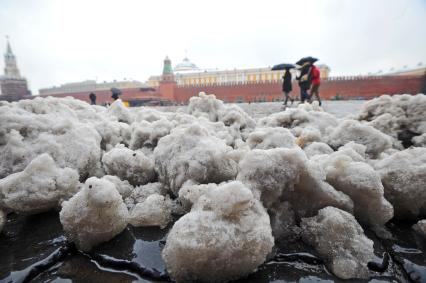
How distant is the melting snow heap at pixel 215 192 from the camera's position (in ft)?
2.94

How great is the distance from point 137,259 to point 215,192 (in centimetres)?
43

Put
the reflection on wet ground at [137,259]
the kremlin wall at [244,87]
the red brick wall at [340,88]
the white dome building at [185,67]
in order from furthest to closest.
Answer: the white dome building at [185,67] → the kremlin wall at [244,87] → the red brick wall at [340,88] → the reflection on wet ground at [137,259]

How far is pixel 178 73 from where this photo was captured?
45.6 metres

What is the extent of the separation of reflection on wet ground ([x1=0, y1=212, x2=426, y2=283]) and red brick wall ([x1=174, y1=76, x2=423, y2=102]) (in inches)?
937

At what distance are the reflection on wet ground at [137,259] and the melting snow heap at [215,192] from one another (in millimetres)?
52

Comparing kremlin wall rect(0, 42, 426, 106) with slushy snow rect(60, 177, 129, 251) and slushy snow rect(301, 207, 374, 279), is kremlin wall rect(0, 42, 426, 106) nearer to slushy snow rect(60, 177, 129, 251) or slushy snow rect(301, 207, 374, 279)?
slushy snow rect(60, 177, 129, 251)

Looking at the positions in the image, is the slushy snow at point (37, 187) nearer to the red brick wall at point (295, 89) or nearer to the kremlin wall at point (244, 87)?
the kremlin wall at point (244, 87)

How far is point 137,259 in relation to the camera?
107 cm

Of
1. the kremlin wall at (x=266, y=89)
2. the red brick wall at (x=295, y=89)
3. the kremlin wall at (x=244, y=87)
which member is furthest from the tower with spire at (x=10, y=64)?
the red brick wall at (x=295, y=89)

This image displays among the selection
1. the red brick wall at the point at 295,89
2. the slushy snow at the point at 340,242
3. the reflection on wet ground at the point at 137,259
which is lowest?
the red brick wall at the point at 295,89

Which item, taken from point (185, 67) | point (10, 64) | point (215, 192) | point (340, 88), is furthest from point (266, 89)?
point (10, 64)

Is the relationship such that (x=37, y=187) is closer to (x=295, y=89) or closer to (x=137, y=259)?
(x=137, y=259)

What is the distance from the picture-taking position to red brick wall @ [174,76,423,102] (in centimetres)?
2228

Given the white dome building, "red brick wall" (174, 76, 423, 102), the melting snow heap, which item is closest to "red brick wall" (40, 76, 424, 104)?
"red brick wall" (174, 76, 423, 102)
